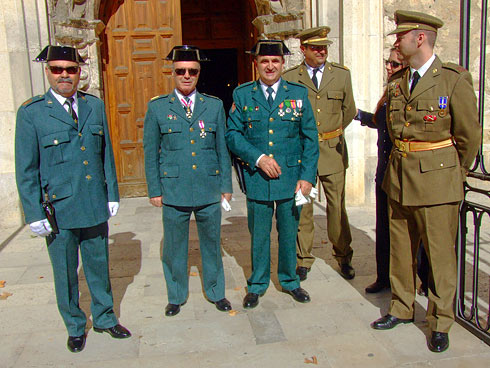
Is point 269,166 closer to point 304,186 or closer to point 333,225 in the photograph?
point 304,186

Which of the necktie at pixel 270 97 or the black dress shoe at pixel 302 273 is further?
the black dress shoe at pixel 302 273

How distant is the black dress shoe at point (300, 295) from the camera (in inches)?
159

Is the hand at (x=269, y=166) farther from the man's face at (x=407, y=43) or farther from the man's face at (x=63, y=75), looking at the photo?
the man's face at (x=63, y=75)

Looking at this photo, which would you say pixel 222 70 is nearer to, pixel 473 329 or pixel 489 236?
pixel 489 236

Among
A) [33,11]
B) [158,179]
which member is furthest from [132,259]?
[33,11]

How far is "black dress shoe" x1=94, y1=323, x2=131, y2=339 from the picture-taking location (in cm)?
353

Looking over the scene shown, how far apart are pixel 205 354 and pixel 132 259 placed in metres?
2.20

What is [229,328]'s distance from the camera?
11.9 ft

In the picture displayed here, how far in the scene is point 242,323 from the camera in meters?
3.71

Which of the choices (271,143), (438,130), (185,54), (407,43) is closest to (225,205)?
(271,143)

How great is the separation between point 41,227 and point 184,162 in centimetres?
108

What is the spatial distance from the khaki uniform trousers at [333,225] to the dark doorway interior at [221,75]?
1054 centimetres

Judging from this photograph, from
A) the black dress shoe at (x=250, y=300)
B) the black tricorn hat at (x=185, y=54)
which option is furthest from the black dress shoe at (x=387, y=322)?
the black tricorn hat at (x=185, y=54)

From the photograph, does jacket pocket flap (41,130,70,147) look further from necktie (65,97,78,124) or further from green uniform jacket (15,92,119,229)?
necktie (65,97,78,124)
